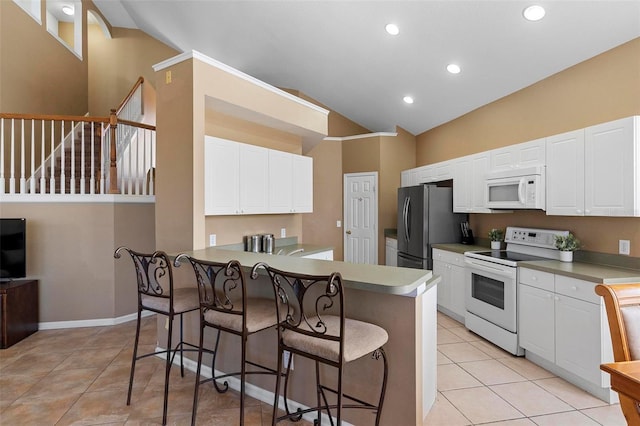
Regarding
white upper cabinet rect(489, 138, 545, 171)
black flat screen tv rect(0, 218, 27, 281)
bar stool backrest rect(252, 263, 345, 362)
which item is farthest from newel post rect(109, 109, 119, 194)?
white upper cabinet rect(489, 138, 545, 171)

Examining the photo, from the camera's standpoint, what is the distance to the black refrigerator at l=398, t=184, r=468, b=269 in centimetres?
477

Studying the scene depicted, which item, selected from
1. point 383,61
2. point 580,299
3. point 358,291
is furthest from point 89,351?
point 383,61

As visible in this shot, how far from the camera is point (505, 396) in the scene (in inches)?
103

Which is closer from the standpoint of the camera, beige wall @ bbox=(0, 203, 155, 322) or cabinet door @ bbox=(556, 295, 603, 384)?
cabinet door @ bbox=(556, 295, 603, 384)

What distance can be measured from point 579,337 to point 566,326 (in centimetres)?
12

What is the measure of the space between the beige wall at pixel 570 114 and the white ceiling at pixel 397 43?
0.45ft

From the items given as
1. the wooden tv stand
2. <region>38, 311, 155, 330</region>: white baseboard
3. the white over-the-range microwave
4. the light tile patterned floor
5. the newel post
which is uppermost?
the newel post

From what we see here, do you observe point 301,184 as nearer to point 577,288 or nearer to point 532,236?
point 532,236

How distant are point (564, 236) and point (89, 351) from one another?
4.79 m

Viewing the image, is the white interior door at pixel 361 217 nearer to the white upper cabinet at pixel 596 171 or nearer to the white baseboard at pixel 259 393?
the white upper cabinet at pixel 596 171

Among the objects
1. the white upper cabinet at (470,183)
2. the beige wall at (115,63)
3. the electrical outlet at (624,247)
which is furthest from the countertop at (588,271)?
the beige wall at (115,63)

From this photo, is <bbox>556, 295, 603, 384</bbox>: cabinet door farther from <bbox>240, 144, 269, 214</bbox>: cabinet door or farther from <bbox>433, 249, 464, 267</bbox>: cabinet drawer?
<bbox>240, 144, 269, 214</bbox>: cabinet door

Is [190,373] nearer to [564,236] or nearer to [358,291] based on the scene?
[358,291]

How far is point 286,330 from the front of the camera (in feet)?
6.00
